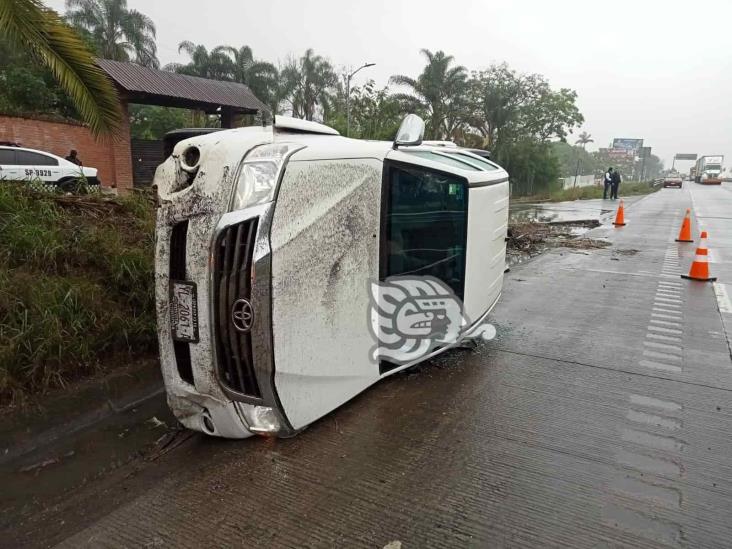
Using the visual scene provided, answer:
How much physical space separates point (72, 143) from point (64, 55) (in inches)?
561

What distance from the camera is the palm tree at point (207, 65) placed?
3119 centimetres

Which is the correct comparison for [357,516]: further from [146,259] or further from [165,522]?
[146,259]

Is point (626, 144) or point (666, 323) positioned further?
point (626, 144)

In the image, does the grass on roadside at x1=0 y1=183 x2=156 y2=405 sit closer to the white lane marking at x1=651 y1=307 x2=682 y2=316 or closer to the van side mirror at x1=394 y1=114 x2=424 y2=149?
the van side mirror at x1=394 y1=114 x2=424 y2=149

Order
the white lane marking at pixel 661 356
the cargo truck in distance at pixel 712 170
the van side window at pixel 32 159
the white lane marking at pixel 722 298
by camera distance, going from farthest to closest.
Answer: the cargo truck in distance at pixel 712 170 → the van side window at pixel 32 159 → the white lane marking at pixel 722 298 → the white lane marking at pixel 661 356

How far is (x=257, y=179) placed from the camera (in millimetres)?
2422

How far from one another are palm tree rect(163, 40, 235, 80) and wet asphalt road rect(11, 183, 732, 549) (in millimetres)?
31941

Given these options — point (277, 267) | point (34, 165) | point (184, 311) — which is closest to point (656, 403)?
point (277, 267)

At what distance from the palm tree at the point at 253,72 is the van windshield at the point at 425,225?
3040 centimetres

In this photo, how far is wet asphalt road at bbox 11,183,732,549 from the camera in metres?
2.18

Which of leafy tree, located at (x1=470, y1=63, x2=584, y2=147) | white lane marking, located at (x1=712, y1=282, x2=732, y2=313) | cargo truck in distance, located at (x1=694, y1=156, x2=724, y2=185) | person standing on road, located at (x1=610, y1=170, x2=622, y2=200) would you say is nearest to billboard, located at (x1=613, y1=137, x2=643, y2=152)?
cargo truck in distance, located at (x1=694, y1=156, x2=724, y2=185)

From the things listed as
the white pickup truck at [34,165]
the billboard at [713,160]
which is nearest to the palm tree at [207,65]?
the white pickup truck at [34,165]

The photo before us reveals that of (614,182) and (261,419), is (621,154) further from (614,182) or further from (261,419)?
(261,419)

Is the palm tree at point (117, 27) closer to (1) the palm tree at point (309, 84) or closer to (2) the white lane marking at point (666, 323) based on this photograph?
(1) the palm tree at point (309, 84)
